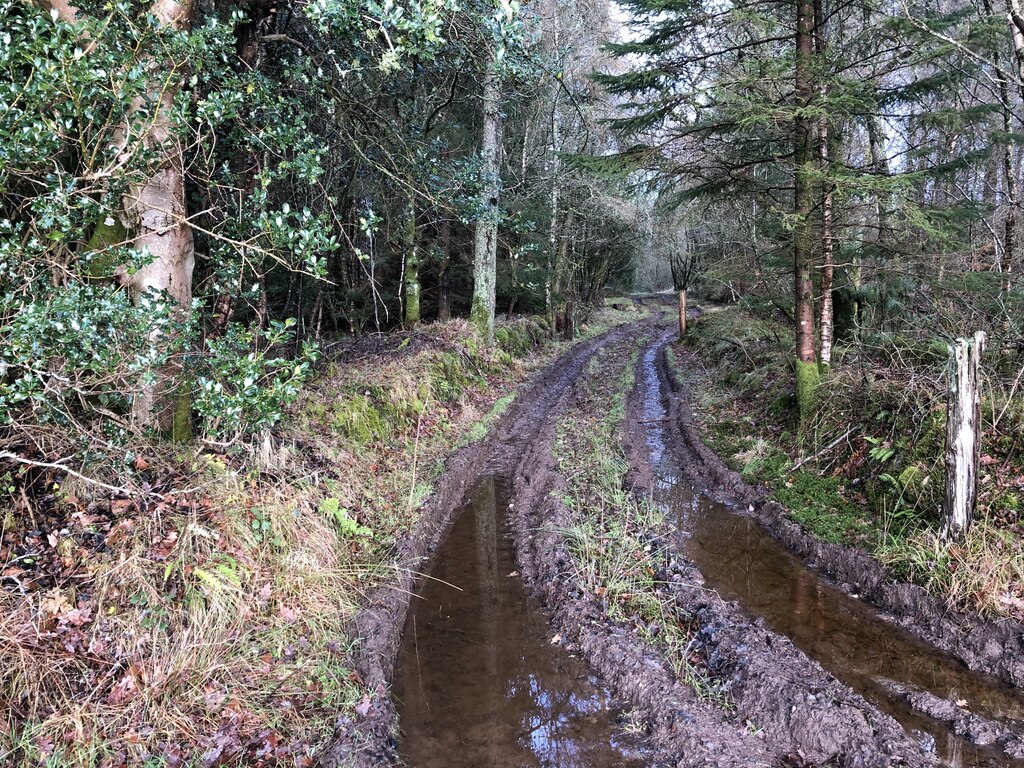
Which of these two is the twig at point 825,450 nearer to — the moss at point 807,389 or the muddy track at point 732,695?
the moss at point 807,389

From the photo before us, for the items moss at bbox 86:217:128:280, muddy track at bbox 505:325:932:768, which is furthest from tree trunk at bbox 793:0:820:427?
moss at bbox 86:217:128:280

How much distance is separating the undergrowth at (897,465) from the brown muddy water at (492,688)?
131 inches

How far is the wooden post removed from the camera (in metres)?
4.95

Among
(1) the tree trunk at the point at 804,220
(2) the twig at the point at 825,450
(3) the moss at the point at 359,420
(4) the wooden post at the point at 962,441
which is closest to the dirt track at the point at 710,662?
(2) the twig at the point at 825,450

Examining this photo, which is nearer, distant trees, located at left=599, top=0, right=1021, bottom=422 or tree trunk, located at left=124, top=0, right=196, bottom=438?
tree trunk, located at left=124, top=0, right=196, bottom=438

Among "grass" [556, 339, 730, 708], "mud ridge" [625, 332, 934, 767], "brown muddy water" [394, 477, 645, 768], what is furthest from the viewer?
"grass" [556, 339, 730, 708]

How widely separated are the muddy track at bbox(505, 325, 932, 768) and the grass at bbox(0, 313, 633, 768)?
1.77m

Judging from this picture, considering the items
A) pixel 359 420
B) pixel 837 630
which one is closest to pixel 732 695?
pixel 837 630

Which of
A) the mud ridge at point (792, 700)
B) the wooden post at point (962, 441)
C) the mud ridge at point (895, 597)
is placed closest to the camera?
the mud ridge at point (792, 700)

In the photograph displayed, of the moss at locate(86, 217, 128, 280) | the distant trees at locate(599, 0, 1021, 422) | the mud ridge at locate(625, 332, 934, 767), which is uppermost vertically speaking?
the distant trees at locate(599, 0, 1021, 422)

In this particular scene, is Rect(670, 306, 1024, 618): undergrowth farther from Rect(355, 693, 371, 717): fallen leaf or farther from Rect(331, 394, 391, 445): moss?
Rect(331, 394, 391, 445): moss

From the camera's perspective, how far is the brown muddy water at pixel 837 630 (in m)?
3.73

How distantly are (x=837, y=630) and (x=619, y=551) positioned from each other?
195cm

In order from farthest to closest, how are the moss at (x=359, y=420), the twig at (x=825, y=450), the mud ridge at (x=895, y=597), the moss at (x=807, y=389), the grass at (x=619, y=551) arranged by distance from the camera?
the moss at (x=807, y=389) → the moss at (x=359, y=420) → the twig at (x=825, y=450) → the grass at (x=619, y=551) → the mud ridge at (x=895, y=597)
